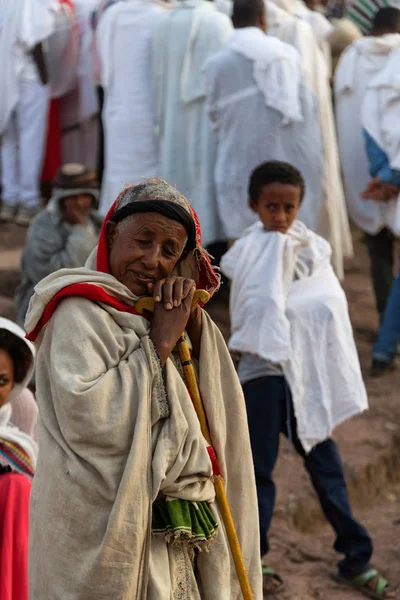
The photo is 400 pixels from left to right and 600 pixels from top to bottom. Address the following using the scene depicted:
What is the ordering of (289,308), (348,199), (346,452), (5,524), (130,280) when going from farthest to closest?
(348,199)
(346,452)
(289,308)
(5,524)
(130,280)

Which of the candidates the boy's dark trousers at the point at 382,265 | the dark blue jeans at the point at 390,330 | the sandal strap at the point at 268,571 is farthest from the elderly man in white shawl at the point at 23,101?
the sandal strap at the point at 268,571

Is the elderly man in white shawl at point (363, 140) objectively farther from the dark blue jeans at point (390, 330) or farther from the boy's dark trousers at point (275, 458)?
the boy's dark trousers at point (275, 458)

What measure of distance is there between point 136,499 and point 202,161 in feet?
17.3

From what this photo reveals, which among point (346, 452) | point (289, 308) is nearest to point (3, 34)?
point (346, 452)

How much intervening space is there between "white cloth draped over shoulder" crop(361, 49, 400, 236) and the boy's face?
2695 millimetres

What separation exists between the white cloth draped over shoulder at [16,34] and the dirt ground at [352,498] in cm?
209

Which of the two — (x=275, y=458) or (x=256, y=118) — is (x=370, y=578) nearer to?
(x=275, y=458)

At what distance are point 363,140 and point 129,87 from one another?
1.85 m

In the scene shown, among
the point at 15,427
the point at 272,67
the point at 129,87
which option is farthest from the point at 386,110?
the point at 15,427

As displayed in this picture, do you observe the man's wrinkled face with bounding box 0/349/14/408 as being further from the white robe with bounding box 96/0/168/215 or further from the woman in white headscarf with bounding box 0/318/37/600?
the white robe with bounding box 96/0/168/215

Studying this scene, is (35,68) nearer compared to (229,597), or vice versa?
(229,597)

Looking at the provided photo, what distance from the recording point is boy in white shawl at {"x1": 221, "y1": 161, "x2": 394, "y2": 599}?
4.21 meters

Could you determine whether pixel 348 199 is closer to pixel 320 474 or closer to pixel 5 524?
pixel 320 474

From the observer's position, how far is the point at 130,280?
2711 millimetres
